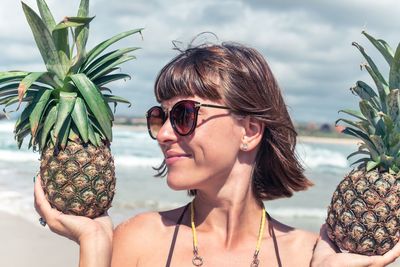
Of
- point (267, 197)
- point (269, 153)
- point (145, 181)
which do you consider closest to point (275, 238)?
point (267, 197)

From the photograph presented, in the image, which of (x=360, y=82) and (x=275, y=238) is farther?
(x=275, y=238)

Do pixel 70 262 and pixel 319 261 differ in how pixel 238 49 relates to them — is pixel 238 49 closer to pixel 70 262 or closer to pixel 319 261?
pixel 319 261

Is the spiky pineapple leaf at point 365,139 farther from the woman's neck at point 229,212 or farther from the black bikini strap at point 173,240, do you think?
the black bikini strap at point 173,240

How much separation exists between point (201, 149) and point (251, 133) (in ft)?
→ 1.31

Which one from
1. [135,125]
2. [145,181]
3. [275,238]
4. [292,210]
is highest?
[275,238]

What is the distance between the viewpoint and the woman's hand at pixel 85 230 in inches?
124

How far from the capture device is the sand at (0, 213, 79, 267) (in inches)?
398

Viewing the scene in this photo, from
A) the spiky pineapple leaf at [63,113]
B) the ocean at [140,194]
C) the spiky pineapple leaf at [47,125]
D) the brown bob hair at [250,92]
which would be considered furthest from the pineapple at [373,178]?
the ocean at [140,194]

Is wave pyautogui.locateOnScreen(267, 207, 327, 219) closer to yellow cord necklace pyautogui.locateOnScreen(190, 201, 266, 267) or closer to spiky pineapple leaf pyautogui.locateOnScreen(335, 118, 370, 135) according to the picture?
yellow cord necklace pyautogui.locateOnScreen(190, 201, 266, 267)

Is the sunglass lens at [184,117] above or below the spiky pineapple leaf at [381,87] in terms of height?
below

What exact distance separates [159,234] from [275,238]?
696 millimetres

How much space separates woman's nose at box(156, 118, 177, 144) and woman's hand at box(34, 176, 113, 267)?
593 mm

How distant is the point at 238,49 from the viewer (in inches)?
135

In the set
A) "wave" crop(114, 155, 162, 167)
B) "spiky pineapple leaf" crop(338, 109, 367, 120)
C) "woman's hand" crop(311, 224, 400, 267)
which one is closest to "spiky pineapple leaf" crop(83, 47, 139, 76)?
"spiky pineapple leaf" crop(338, 109, 367, 120)
